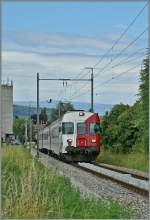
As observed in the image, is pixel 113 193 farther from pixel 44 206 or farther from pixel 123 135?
pixel 123 135

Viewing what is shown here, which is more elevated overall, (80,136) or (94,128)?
(94,128)


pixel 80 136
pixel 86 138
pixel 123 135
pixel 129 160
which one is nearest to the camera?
pixel 129 160

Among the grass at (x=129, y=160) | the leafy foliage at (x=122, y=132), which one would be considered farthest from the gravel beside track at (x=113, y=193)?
the leafy foliage at (x=122, y=132)

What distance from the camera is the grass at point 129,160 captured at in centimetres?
2447

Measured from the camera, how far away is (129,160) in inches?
1078

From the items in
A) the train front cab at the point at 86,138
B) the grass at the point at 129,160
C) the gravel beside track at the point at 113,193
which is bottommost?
the gravel beside track at the point at 113,193

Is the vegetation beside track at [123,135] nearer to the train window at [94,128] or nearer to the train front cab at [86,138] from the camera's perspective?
the train front cab at [86,138]

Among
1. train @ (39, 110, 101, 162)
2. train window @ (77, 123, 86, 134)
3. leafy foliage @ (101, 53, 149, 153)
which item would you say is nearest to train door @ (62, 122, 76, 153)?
train @ (39, 110, 101, 162)

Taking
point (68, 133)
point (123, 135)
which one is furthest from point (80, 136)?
point (123, 135)

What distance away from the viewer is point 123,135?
107 feet

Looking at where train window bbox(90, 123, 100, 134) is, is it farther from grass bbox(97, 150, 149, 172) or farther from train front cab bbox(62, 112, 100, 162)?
grass bbox(97, 150, 149, 172)

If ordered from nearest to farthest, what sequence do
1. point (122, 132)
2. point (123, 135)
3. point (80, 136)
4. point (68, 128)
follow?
point (80, 136) → point (68, 128) → point (123, 135) → point (122, 132)

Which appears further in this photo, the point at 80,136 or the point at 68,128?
the point at 68,128

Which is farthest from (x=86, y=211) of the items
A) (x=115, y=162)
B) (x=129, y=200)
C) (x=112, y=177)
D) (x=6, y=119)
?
(x=115, y=162)
